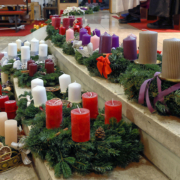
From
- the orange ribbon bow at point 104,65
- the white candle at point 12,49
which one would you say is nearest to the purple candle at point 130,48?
the orange ribbon bow at point 104,65

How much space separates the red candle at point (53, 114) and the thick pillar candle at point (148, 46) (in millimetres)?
564

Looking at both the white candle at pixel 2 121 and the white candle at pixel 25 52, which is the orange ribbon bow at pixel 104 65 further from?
the white candle at pixel 25 52

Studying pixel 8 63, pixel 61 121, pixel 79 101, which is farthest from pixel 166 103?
pixel 8 63

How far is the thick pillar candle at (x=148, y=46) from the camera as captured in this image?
1453 mm

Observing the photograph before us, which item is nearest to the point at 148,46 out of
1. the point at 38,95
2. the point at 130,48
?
the point at 130,48

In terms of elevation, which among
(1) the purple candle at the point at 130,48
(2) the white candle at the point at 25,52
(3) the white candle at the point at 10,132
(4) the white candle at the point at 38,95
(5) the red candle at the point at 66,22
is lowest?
(3) the white candle at the point at 10,132

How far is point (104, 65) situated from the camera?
1.63 metres

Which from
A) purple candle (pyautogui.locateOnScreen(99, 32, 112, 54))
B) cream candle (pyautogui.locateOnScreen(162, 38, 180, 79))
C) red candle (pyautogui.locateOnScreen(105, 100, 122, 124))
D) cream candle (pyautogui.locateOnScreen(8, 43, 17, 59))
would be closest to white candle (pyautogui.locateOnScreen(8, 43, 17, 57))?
cream candle (pyautogui.locateOnScreen(8, 43, 17, 59))

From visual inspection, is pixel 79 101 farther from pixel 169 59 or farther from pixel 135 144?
pixel 169 59

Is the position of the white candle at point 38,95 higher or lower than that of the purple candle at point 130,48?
lower

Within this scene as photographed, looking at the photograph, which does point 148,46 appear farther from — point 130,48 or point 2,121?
point 2,121

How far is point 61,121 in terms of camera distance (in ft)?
4.42

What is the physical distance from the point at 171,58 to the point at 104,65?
1.79ft

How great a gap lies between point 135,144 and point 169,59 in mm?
422
